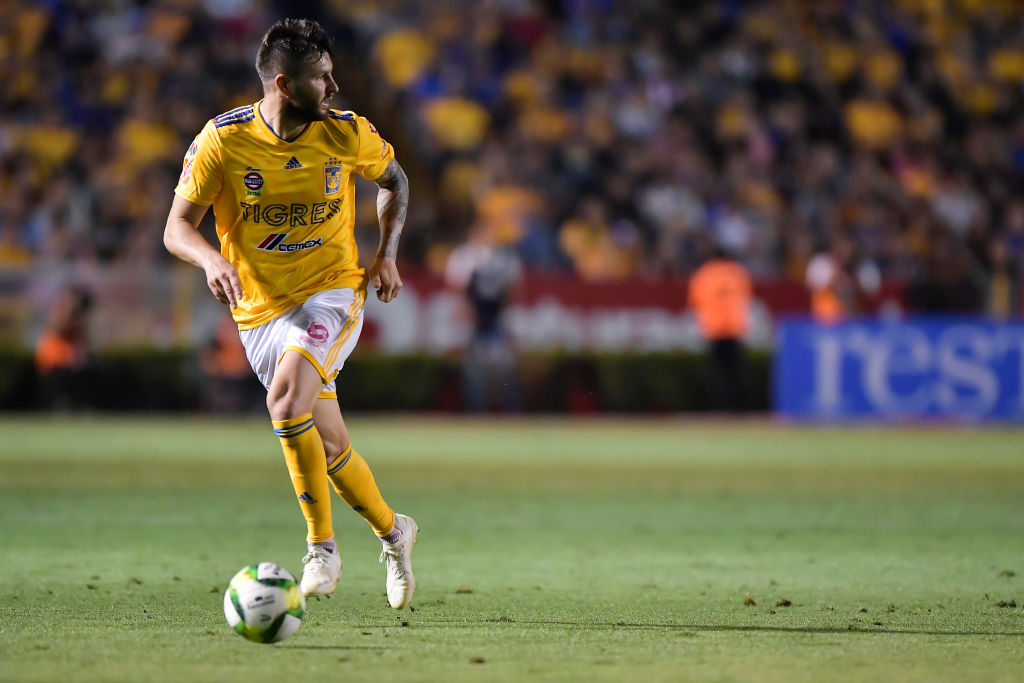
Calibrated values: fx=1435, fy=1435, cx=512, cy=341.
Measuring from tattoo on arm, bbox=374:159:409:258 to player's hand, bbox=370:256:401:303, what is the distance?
0.35ft

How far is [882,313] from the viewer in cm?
2027

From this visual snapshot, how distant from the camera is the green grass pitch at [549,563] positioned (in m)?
4.86

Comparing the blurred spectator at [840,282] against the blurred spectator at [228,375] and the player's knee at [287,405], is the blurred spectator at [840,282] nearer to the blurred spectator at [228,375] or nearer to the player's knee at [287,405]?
the blurred spectator at [228,375]

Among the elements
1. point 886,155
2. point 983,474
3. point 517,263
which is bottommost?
point 983,474

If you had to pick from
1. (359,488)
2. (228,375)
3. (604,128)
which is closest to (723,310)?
(604,128)

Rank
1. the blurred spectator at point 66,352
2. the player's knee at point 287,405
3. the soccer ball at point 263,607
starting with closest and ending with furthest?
the soccer ball at point 263,607
the player's knee at point 287,405
the blurred spectator at point 66,352

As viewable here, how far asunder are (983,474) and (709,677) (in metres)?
8.71

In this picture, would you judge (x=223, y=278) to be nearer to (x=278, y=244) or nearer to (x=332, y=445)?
(x=278, y=244)

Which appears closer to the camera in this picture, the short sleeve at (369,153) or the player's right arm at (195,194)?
the player's right arm at (195,194)

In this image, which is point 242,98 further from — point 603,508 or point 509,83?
point 603,508

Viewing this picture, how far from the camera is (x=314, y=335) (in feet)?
19.2

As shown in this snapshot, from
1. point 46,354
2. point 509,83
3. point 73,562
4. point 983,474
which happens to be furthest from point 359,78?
point 73,562

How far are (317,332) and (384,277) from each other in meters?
0.48

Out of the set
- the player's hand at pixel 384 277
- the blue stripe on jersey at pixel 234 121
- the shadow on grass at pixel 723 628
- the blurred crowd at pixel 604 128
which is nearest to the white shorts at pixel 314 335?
the player's hand at pixel 384 277
